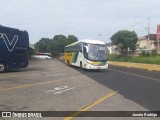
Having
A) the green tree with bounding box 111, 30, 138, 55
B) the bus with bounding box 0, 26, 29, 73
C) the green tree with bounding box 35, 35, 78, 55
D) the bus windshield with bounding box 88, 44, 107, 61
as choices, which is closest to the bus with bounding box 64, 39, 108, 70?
the bus windshield with bounding box 88, 44, 107, 61

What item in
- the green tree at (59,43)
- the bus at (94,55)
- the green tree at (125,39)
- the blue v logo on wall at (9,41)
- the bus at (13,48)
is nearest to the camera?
the blue v logo on wall at (9,41)

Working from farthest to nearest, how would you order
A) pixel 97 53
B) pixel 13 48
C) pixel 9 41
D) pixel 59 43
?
pixel 59 43 < pixel 97 53 < pixel 13 48 < pixel 9 41

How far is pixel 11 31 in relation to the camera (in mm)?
26594

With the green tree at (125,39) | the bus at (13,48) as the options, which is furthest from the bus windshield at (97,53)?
the green tree at (125,39)

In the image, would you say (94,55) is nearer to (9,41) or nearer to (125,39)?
(9,41)

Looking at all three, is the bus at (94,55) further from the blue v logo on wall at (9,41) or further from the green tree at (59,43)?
the green tree at (59,43)

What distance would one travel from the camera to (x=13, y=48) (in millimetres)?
26891

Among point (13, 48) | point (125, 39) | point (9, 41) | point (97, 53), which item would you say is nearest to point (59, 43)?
point (125, 39)

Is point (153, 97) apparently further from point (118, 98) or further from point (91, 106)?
point (91, 106)

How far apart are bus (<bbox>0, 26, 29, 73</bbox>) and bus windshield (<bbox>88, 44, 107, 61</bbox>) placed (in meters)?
6.61

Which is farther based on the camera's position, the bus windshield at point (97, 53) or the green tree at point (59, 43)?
the green tree at point (59, 43)

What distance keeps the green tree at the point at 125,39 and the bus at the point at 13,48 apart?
45.4 meters

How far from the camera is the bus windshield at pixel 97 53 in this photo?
31.0 meters

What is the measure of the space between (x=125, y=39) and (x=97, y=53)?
41904mm
